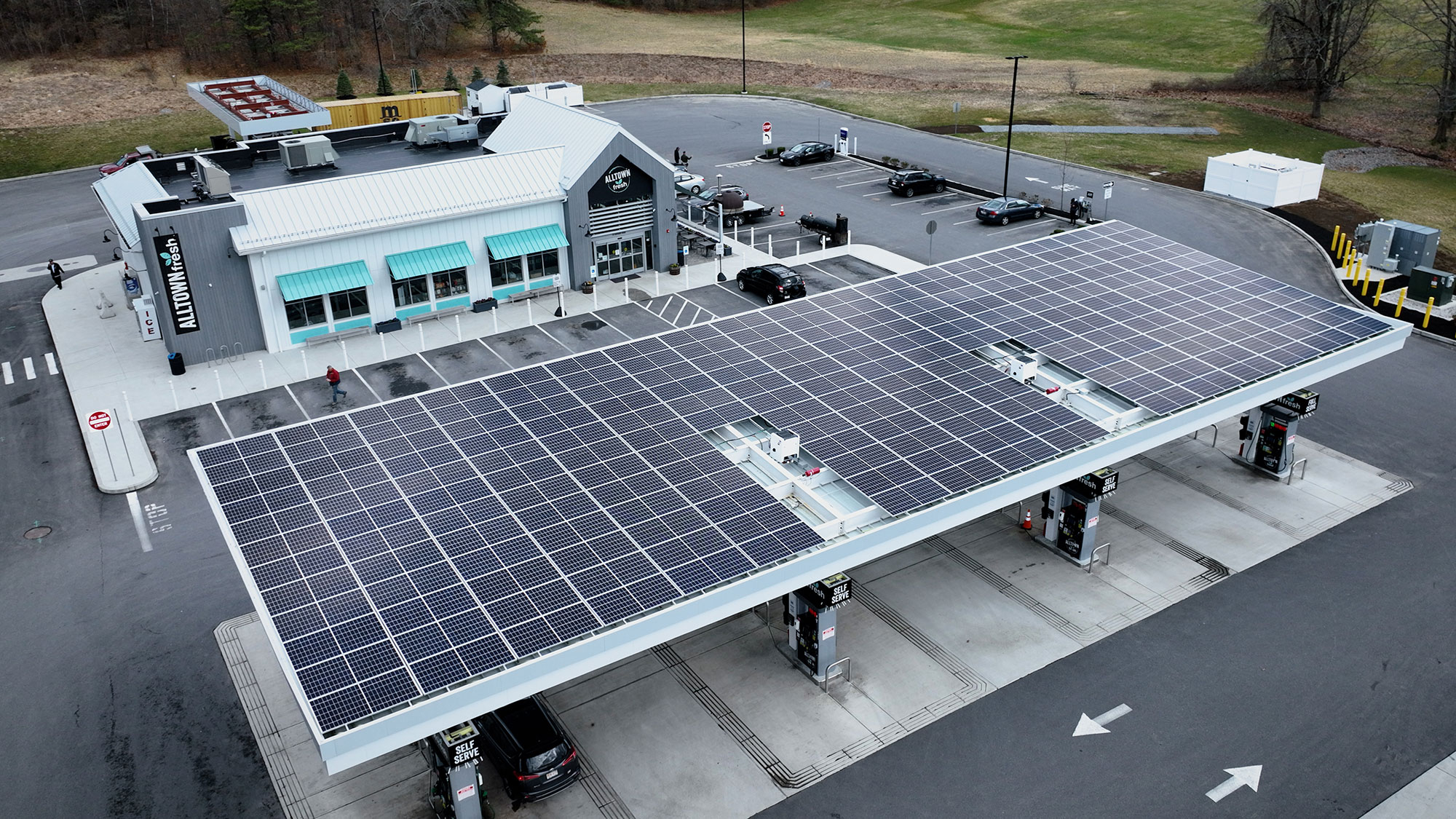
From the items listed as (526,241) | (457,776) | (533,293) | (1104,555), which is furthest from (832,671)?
(533,293)

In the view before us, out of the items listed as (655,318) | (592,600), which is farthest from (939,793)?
(655,318)

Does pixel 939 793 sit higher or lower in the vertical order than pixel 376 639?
lower

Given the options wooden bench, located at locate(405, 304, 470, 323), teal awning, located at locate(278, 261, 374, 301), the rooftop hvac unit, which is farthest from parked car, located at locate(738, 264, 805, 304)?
the rooftop hvac unit

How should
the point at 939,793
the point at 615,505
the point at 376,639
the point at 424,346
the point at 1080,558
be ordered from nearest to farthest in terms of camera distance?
the point at 376,639 < the point at 939,793 < the point at 615,505 < the point at 1080,558 < the point at 424,346

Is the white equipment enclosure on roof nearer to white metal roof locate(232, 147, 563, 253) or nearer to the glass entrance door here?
the glass entrance door

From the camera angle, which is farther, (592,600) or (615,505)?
(615,505)

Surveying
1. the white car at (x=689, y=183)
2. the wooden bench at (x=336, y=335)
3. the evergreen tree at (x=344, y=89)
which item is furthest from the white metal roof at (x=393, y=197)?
the evergreen tree at (x=344, y=89)

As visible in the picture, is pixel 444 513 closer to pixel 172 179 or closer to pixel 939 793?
pixel 939 793
